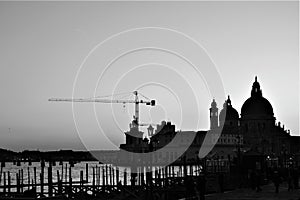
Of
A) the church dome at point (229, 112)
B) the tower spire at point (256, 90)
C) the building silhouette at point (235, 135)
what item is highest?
Answer: the tower spire at point (256, 90)

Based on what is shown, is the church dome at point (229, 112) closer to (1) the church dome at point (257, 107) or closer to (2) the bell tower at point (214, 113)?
(2) the bell tower at point (214, 113)

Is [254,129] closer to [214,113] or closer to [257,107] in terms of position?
[257,107]

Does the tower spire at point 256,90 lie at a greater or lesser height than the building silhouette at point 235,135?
greater

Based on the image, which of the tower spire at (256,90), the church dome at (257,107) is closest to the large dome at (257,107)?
the church dome at (257,107)

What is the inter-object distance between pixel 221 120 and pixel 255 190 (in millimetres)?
128608

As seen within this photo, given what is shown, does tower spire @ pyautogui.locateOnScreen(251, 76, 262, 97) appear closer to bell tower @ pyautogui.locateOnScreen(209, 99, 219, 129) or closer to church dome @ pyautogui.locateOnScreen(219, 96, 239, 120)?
church dome @ pyautogui.locateOnScreen(219, 96, 239, 120)

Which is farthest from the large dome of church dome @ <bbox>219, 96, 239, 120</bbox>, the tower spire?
church dome @ <bbox>219, 96, 239, 120</bbox>

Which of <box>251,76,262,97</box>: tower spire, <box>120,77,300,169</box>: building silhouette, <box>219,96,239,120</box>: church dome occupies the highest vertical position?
<box>251,76,262,97</box>: tower spire

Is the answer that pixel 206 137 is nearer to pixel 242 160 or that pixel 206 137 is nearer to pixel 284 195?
pixel 242 160

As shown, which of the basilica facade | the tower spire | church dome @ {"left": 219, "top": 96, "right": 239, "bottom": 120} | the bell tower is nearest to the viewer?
the basilica facade

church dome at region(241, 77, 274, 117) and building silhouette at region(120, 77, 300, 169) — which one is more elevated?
church dome at region(241, 77, 274, 117)

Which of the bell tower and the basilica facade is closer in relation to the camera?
the basilica facade

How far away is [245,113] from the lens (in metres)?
144

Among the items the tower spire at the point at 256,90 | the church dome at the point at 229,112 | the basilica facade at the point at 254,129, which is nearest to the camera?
the basilica facade at the point at 254,129
